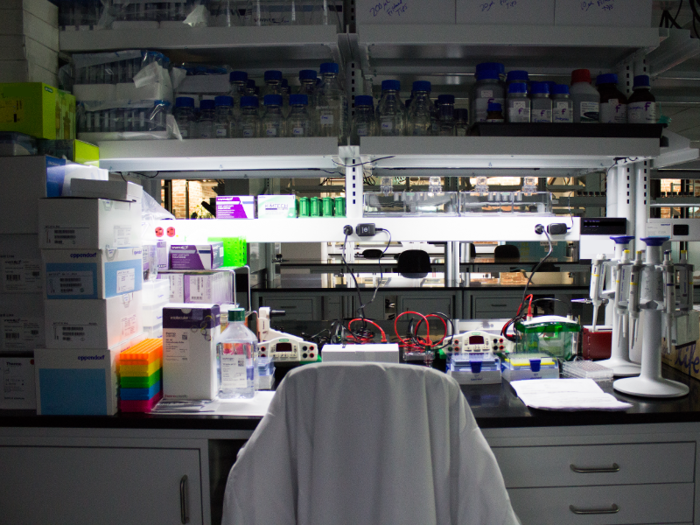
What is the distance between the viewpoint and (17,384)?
1.41 metres

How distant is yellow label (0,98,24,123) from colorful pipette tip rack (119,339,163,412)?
0.85m

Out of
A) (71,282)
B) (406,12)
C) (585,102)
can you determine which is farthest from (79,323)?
(585,102)

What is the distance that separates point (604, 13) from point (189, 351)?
186 cm

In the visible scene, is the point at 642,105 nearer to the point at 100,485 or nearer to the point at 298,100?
the point at 298,100

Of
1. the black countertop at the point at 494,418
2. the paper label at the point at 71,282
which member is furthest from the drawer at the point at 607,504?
the paper label at the point at 71,282

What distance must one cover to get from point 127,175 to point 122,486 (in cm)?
141

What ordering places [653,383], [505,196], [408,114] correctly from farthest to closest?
[505,196]
[408,114]
[653,383]

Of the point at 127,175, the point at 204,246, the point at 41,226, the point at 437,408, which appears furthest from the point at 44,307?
the point at 437,408

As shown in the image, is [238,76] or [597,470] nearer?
[597,470]

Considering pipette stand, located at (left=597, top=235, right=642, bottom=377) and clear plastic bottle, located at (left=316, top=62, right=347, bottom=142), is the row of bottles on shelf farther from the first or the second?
pipette stand, located at (left=597, top=235, right=642, bottom=377)

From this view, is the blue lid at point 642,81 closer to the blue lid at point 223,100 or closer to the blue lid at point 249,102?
the blue lid at point 249,102

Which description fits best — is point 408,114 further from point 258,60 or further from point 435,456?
point 435,456

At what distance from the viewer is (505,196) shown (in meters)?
2.13

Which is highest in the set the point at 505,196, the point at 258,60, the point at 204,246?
the point at 258,60
